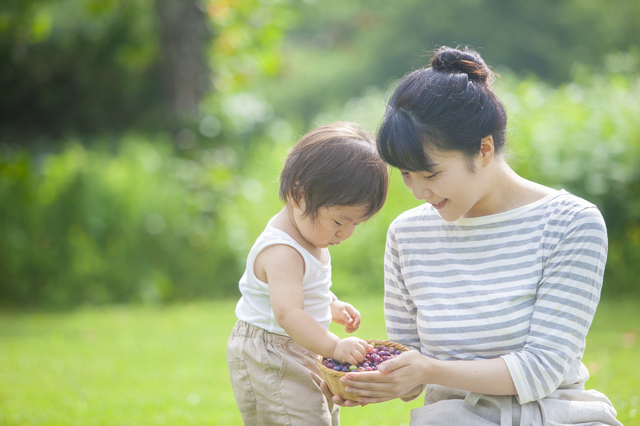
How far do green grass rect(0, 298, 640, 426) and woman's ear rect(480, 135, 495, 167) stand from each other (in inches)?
69.8

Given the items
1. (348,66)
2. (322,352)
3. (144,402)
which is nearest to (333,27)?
(348,66)

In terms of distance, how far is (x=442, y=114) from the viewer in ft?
6.33

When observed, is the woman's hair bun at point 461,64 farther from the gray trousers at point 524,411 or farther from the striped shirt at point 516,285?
the gray trousers at point 524,411

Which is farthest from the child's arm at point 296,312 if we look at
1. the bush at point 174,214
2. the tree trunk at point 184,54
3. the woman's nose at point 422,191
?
the tree trunk at point 184,54

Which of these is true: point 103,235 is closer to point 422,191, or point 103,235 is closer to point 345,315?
point 345,315

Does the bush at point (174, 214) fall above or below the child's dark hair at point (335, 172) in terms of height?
above

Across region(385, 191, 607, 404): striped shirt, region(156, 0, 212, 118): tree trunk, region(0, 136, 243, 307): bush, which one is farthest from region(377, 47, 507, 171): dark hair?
region(156, 0, 212, 118): tree trunk

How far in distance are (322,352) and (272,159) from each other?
20.0 ft

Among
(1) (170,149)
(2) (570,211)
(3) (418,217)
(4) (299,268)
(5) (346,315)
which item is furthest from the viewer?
(1) (170,149)

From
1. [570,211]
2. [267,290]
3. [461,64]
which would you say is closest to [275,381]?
[267,290]

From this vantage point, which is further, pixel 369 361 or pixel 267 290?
pixel 267 290

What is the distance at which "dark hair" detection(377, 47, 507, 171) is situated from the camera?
194cm

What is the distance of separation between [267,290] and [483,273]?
74 centimetres

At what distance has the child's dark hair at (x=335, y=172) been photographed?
2.16 m
